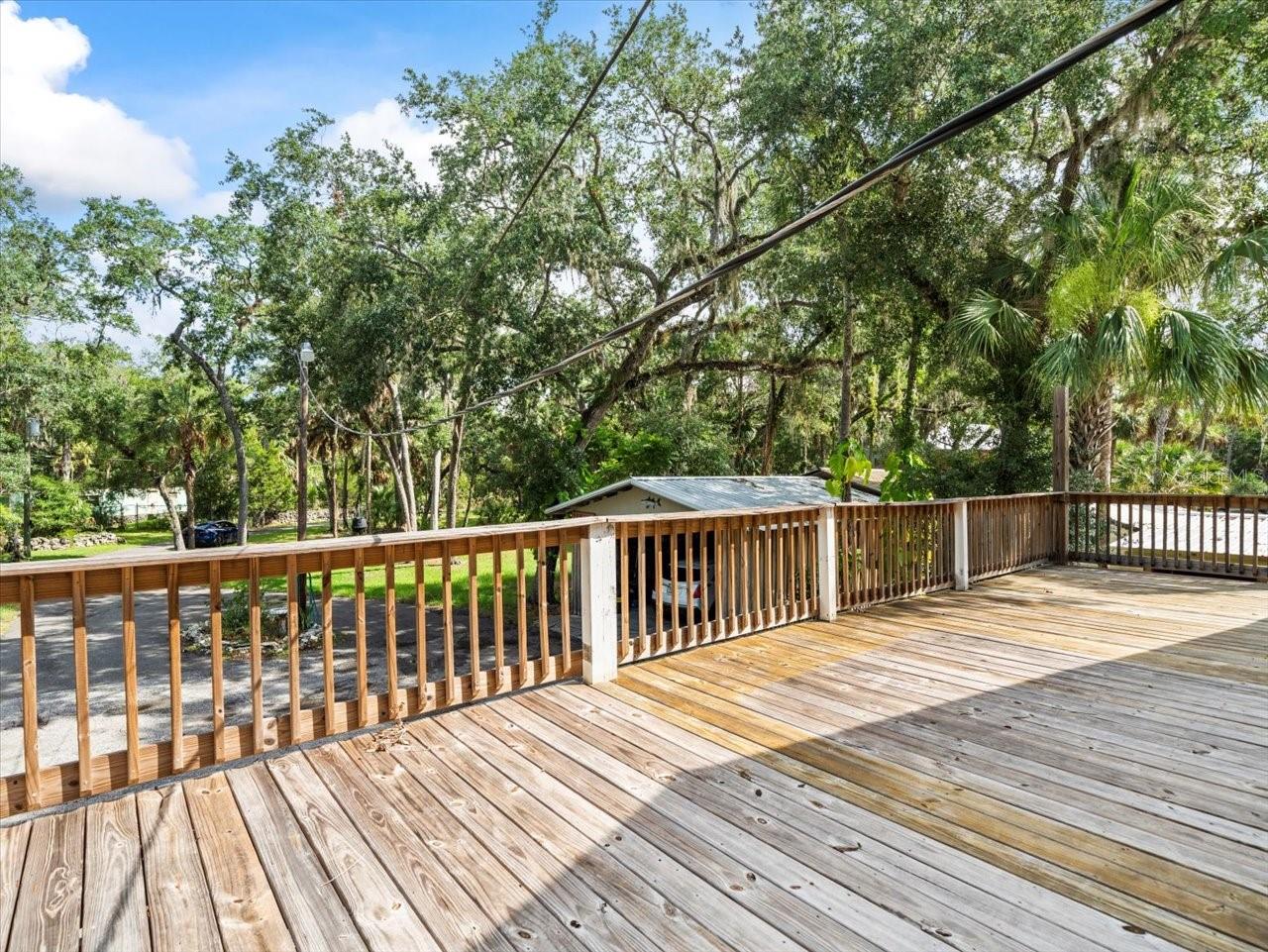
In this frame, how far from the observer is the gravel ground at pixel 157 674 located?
8109 millimetres

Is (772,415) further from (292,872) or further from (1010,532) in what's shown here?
(292,872)

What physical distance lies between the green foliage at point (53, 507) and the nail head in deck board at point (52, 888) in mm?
24793

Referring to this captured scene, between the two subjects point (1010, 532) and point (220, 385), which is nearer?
point (1010, 532)

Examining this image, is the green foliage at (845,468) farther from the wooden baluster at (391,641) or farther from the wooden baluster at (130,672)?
the wooden baluster at (130,672)

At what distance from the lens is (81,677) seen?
2.05 m

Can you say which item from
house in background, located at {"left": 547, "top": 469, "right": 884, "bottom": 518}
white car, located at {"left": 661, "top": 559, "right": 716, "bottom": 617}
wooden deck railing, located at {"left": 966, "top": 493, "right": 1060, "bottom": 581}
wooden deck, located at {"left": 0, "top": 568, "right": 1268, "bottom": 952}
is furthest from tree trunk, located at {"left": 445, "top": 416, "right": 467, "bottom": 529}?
wooden deck, located at {"left": 0, "top": 568, "right": 1268, "bottom": 952}

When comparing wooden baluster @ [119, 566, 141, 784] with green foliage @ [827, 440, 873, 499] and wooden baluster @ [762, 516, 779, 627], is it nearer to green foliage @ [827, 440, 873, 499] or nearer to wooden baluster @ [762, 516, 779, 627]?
wooden baluster @ [762, 516, 779, 627]

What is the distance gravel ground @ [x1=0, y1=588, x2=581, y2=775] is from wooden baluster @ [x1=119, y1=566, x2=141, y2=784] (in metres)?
4.19

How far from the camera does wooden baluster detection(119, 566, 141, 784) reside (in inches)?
86.0

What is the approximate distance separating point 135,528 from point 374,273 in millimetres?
30833

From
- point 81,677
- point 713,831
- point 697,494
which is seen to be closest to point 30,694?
point 81,677

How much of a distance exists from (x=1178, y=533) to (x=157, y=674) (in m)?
14.5

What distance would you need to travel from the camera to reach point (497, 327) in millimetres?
12766

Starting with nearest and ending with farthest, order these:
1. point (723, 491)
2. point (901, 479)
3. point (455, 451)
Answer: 1. point (901, 479)
2. point (723, 491)
3. point (455, 451)
